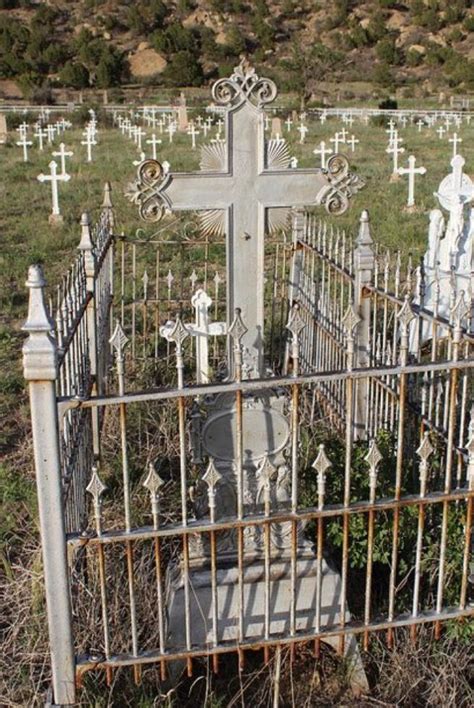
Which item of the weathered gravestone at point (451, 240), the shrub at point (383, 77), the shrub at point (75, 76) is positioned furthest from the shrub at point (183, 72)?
the weathered gravestone at point (451, 240)

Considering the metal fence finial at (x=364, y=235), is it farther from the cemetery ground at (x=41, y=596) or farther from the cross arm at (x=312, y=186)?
the cemetery ground at (x=41, y=596)

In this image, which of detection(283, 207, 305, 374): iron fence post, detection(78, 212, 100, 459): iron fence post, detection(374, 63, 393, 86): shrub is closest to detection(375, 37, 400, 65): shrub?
detection(374, 63, 393, 86): shrub

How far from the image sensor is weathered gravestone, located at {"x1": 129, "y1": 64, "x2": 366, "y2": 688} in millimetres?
3307

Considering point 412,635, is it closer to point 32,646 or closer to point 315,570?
point 315,570

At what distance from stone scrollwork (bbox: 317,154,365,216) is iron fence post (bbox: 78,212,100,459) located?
142cm

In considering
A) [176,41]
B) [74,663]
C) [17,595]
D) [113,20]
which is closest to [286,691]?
[74,663]

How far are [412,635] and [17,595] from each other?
162 cm

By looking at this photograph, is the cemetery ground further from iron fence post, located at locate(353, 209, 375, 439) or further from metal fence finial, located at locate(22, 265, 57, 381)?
iron fence post, located at locate(353, 209, 375, 439)

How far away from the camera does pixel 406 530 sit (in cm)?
366

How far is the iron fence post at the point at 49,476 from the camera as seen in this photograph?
261 cm

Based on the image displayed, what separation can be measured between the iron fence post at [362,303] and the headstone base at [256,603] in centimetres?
160

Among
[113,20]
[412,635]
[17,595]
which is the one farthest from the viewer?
[113,20]

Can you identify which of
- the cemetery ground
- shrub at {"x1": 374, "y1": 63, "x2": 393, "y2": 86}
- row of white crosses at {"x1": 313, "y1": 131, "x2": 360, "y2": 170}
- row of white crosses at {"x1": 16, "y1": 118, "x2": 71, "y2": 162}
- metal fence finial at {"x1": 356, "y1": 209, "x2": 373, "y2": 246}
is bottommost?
the cemetery ground

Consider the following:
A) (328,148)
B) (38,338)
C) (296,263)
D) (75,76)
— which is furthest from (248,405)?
(75,76)
